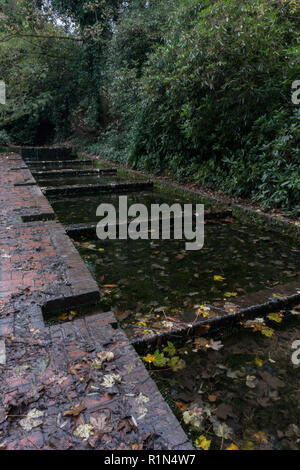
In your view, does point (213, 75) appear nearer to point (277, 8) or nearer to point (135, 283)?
point (277, 8)

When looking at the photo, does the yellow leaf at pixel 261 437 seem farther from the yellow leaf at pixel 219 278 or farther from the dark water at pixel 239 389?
the yellow leaf at pixel 219 278

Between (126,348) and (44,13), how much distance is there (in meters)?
16.4

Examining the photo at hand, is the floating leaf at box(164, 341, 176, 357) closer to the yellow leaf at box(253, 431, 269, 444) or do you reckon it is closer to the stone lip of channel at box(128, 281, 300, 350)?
the stone lip of channel at box(128, 281, 300, 350)

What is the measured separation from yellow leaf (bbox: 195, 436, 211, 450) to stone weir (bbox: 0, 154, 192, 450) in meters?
0.17

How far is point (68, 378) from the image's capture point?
1692 mm

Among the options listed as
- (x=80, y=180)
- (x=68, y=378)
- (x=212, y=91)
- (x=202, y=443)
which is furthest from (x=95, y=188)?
(x=202, y=443)

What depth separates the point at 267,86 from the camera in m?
5.34

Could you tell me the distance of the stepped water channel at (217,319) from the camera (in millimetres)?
1673

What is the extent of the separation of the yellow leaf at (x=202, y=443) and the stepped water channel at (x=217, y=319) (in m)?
0.01

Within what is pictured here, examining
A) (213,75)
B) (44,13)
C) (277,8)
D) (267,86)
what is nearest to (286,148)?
(267,86)

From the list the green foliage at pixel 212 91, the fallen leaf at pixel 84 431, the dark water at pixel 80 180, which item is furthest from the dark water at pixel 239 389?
the dark water at pixel 80 180

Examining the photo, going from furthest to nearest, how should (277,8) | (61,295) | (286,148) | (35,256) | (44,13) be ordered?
(44,13) < (277,8) < (286,148) < (35,256) < (61,295)

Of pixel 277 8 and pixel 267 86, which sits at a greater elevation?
pixel 277 8

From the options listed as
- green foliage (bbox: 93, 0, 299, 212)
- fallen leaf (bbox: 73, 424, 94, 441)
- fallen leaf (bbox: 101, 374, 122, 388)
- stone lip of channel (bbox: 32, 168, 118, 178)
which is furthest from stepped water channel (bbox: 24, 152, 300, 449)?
stone lip of channel (bbox: 32, 168, 118, 178)
